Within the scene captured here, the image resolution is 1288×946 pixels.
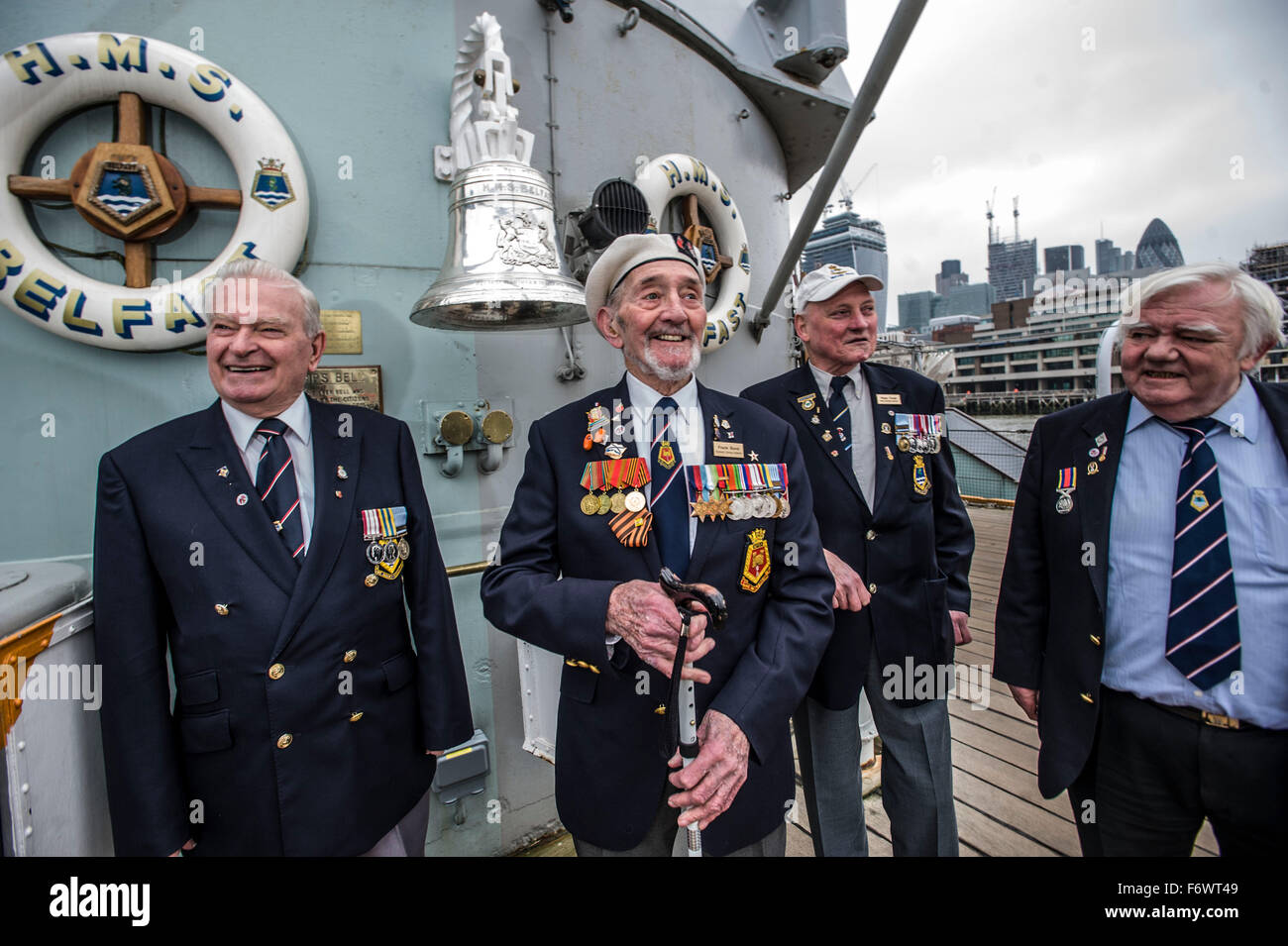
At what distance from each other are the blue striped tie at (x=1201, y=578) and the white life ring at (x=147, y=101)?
9.38 ft

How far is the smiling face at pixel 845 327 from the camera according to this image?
2127mm

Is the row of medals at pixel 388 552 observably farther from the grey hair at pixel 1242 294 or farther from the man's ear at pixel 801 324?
the grey hair at pixel 1242 294

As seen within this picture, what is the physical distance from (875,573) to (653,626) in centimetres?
111

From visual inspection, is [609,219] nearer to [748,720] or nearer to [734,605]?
[734,605]

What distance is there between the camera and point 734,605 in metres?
1.48

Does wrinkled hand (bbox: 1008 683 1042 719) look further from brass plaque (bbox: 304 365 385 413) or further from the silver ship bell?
brass plaque (bbox: 304 365 385 413)

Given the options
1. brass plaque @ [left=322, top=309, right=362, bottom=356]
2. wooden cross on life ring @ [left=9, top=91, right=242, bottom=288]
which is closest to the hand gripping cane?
brass plaque @ [left=322, top=309, right=362, bottom=356]

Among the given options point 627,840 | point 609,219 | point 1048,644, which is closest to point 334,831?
point 627,840

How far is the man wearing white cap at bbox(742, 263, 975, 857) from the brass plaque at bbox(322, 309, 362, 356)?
5.43 ft

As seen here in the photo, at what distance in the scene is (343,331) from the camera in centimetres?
237

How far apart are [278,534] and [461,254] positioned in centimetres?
110

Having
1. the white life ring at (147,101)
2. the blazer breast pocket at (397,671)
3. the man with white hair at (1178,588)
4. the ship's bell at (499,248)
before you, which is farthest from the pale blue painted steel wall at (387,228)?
the man with white hair at (1178,588)

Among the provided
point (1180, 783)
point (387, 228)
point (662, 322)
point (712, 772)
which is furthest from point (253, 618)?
point (1180, 783)

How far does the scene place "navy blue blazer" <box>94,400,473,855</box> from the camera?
4.31 ft
